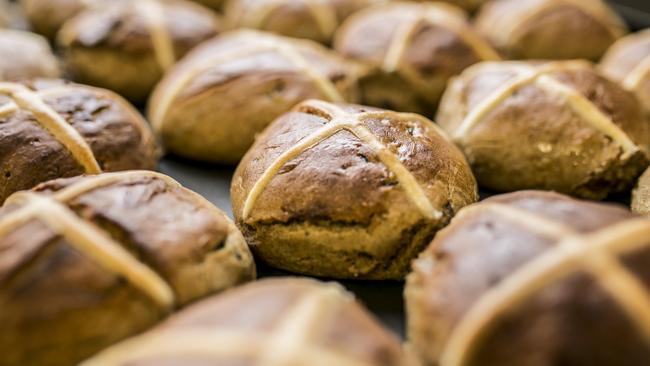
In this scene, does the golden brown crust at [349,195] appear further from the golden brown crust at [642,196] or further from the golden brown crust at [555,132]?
the golden brown crust at [642,196]

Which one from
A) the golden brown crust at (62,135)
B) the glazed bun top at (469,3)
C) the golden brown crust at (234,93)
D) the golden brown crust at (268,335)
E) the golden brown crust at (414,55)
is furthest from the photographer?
the glazed bun top at (469,3)

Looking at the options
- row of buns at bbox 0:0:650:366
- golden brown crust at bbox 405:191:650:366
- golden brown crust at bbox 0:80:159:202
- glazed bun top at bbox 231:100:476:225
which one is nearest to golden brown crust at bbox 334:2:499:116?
row of buns at bbox 0:0:650:366

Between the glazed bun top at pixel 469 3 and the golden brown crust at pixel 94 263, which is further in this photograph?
the glazed bun top at pixel 469 3

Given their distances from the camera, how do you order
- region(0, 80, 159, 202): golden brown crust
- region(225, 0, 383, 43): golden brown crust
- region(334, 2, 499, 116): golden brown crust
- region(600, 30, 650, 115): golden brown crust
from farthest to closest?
region(225, 0, 383, 43): golden brown crust → region(334, 2, 499, 116): golden brown crust → region(600, 30, 650, 115): golden brown crust → region(0, 80, 159, 202): golden brown crust

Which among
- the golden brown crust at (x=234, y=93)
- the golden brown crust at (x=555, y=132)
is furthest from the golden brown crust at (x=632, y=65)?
the golden brown crust at (x=234, y=93)

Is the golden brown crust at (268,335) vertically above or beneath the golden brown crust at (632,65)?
above

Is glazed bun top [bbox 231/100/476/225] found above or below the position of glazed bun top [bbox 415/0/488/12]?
above

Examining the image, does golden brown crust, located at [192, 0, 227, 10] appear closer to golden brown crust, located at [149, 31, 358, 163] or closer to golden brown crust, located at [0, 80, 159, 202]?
golden brown crust, located at [149, 31, 358, 163]

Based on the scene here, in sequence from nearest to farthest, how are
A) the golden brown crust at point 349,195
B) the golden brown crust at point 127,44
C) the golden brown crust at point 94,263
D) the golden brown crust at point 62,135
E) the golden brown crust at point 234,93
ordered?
the golden brown crust at point 94,263 < the golden brown crust at point 349,195 < the golden brown crust at point 62,135 < the golden brown crust at point 234,93 < the golden brown crust at point 127,44

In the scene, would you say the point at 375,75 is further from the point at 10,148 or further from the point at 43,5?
the point at 43,5
